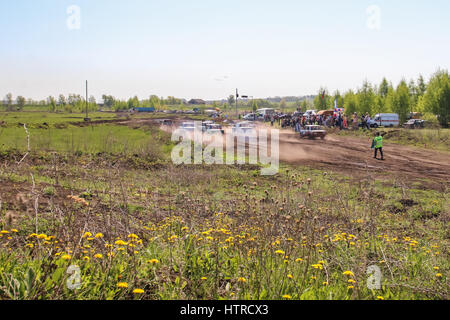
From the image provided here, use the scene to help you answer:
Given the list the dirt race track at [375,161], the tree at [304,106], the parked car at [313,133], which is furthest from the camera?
the tree at [304,106]

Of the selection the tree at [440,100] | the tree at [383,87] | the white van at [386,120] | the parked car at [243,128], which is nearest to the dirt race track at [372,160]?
the parked car at [243,128]

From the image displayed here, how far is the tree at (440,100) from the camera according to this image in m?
48.2

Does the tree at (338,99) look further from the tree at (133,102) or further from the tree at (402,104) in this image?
the tree at (133,102)

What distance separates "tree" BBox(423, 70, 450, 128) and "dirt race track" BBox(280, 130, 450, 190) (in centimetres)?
2483

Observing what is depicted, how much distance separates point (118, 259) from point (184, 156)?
1828 cm

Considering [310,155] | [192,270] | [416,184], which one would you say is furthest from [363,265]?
[310,155]

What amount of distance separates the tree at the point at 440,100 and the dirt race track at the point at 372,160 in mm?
24830

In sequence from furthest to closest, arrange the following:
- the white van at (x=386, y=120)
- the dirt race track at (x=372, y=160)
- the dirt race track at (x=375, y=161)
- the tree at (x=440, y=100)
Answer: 1. the white van at (x=386, y=120)
2. the tree at (x=440, y=100)
3. the dirt race track at (x=372, y=160)
4. the dirt race track at (x=375, y=161)

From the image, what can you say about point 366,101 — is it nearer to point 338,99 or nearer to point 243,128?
point 338,99

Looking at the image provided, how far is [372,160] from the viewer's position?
896 inches

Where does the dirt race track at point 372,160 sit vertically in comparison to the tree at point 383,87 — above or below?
below

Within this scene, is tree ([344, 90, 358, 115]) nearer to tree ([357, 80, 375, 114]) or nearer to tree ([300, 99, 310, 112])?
tree ([357, 80, 375, 114])

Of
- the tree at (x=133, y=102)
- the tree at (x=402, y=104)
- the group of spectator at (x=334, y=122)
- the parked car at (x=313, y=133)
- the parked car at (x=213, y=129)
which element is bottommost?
the parked car at (x=313, y=133)

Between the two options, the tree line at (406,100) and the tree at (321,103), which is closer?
the tree line at (406,100)
